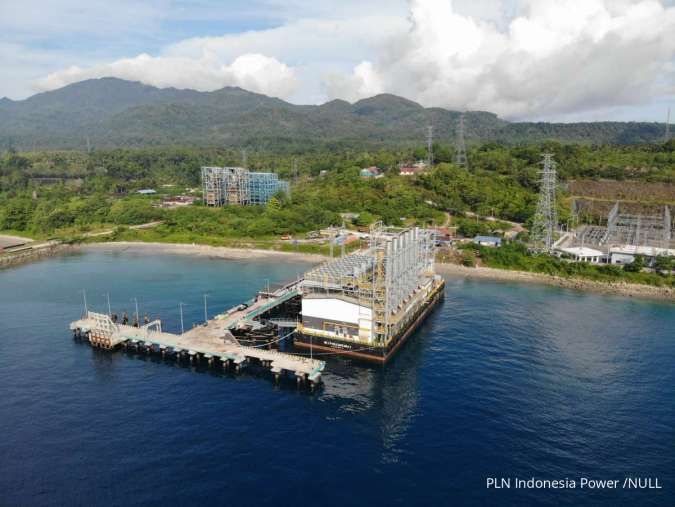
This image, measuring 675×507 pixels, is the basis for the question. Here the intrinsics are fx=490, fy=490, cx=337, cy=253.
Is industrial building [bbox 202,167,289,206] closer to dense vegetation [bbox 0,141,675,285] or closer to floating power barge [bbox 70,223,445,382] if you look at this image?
dense vegetation [bbox 0,141,675,285]

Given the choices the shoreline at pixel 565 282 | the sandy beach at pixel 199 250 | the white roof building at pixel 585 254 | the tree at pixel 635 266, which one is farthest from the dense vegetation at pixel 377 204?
the tree at pixel 635 266

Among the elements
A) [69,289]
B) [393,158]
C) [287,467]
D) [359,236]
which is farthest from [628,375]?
[393,158]

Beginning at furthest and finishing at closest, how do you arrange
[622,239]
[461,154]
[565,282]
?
1. [461,154]
2. [622,239]
3. [565,282]

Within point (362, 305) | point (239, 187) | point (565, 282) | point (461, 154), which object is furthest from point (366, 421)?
point (461, 154)

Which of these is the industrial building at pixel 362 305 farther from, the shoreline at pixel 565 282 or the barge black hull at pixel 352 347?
the shoreline at pixel 565 282

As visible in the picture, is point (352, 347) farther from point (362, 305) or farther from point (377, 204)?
point (377, 204)

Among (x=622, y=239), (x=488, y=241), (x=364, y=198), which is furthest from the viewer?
(x=364, y=198)
